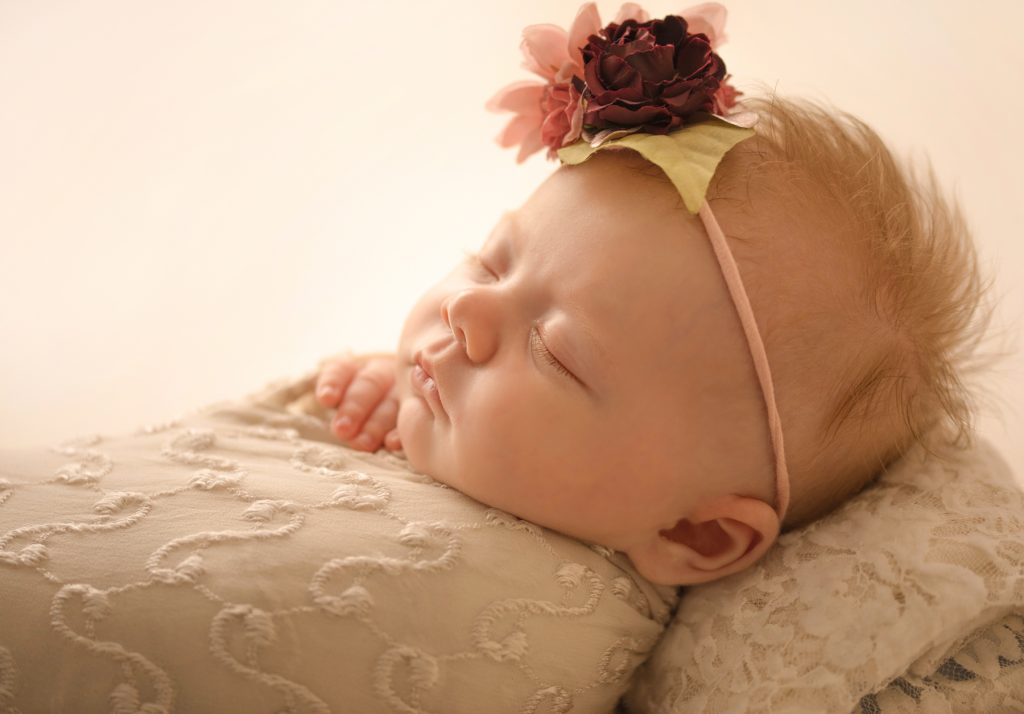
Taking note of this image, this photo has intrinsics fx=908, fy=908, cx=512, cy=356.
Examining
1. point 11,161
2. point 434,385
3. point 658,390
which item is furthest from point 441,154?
point 658,390

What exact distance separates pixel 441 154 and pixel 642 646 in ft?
4.19

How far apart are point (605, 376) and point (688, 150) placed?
0.29 m

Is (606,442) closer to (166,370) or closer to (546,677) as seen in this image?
(546,677)

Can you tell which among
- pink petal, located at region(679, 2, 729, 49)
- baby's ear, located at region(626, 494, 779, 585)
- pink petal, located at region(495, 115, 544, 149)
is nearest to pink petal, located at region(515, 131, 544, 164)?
pink petal, located at region(495, 115, 544, 149)

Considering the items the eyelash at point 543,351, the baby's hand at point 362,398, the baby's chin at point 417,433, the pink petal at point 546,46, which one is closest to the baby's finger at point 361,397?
the baby's hand at point 362,398

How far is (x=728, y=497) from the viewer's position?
1.07 metres

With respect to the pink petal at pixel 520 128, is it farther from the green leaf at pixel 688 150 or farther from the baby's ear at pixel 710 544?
the baby's ear at pixel 710 544

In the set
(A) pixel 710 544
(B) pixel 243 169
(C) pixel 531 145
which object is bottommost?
(A) pixel 710 544

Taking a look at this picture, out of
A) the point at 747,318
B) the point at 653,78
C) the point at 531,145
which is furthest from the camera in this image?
the point at 531,145

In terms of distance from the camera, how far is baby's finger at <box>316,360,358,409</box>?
4.60 ft

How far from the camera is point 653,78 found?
111 centimetres

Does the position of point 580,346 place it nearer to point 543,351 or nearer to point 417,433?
point 543,351

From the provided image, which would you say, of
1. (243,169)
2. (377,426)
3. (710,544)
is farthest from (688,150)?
(243,169)

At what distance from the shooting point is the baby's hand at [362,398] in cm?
134
